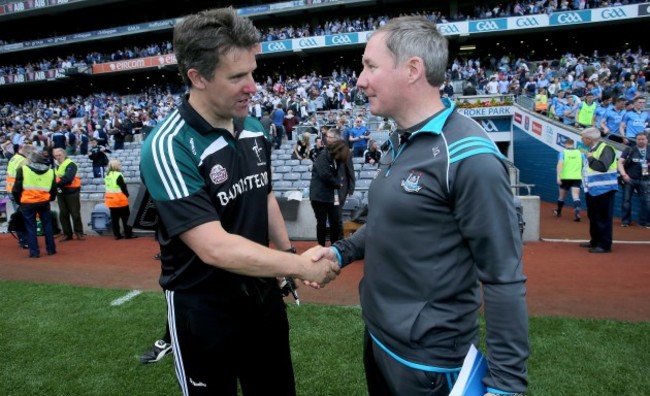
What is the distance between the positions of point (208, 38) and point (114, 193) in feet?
30.8

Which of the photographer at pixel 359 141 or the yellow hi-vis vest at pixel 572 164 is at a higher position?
the photographer at pixel 359 141

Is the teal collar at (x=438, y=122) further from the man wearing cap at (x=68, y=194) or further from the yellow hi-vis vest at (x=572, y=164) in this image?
the yellow hi-vis vest at (x=572, y=164)

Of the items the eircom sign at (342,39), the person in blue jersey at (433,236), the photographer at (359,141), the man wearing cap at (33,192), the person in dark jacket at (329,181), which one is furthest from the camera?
the eircom sign at (342,39)

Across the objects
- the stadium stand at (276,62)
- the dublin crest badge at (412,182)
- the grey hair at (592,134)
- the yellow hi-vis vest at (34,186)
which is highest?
the stadium stand at (276,62)

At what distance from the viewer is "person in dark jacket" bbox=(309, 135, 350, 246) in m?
7.55

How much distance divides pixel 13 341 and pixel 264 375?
4.11m

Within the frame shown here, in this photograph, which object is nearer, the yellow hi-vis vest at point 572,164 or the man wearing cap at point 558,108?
the yellow hi-vis vest at point 572,164

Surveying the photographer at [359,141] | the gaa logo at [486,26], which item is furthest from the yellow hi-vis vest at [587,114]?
the gaa logo at [486,26]

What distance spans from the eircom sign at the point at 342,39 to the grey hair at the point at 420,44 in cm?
3423

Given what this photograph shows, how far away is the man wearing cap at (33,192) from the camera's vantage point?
8.98 m

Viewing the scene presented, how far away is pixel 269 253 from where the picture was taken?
6.73 feet

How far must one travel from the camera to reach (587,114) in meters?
13.6

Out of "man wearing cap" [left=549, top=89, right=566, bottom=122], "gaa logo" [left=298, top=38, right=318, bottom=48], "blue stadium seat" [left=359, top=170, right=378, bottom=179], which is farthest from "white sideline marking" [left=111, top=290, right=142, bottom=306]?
"gaa logo" [left=298, top=38, right=318, bottom=48]

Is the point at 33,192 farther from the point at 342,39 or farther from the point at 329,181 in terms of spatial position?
the point at 342,39
